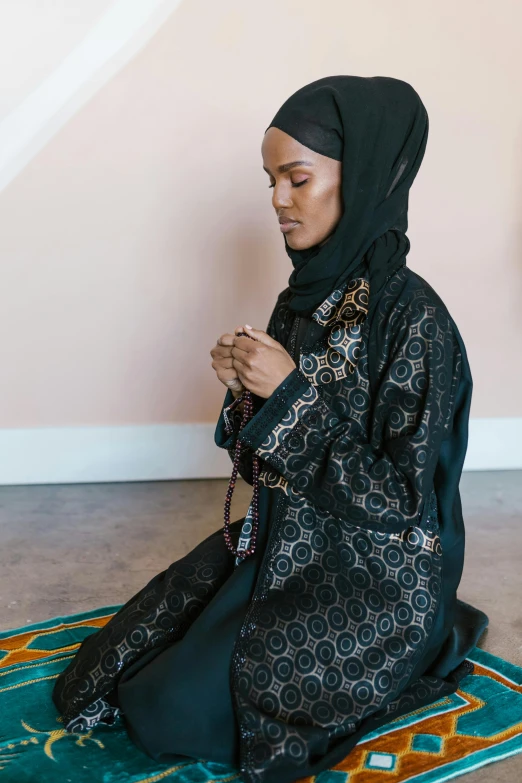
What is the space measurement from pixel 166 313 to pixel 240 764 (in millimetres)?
2230

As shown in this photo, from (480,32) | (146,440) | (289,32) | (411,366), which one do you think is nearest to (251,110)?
(289,32)

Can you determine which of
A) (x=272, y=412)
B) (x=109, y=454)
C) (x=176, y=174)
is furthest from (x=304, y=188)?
(x=109, y=454)

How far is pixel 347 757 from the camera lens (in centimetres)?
154

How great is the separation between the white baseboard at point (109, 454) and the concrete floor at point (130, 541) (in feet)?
0.17

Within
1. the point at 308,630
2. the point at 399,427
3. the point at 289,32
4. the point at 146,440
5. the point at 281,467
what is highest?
the point at 289,32

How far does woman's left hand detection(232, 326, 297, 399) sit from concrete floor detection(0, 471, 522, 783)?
33.4 inches

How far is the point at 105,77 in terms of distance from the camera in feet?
10.5

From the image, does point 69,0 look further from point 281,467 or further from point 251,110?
point 281,467

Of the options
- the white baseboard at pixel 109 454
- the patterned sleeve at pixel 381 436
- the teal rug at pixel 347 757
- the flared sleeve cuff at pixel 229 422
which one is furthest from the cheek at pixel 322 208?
the white baseboard at pixel 109 454

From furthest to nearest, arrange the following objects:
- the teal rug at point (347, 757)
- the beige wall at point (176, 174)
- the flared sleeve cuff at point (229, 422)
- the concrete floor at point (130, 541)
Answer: the beige wall at point (176, 174), the concrete floor at point (130, 541), the flared sleeve cuff at point (229, 422), the teal rug at point (347, 757)

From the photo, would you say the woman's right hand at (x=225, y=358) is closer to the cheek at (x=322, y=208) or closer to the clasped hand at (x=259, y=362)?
the clasped hand at (x=259, y=362)

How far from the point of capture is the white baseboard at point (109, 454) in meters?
3.41

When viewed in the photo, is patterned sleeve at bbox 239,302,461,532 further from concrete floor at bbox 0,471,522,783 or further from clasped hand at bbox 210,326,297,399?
concrete floor at bbox 0,471,522,783

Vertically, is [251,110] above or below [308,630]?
above
